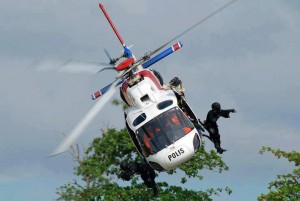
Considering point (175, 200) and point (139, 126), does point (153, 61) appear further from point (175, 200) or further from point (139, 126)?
point (175, 200)

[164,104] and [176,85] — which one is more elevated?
[176,85]

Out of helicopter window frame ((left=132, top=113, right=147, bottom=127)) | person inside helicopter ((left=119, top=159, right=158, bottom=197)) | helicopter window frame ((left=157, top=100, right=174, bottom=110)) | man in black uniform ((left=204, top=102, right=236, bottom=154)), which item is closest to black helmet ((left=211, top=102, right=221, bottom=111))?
man in black uniform ((left=204, top=102, right=236, bottom=154))

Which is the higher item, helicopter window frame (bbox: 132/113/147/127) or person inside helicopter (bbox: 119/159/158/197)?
helicopter window frame (bbox: 132/113/147/127)

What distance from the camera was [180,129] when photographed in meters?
29.3

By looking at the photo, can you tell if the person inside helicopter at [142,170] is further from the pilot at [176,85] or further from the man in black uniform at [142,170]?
the pilot at [176,85]

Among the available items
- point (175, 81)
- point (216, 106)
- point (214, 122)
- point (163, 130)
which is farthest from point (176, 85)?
point (163, 130)

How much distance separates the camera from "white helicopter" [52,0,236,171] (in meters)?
29.0

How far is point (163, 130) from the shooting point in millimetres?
29203

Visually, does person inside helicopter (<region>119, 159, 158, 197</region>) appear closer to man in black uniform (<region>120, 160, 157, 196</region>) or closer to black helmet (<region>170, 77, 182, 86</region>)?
man in black uniform (<region>120, 160, 157, 196</region>)

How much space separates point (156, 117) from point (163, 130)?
2.03ft

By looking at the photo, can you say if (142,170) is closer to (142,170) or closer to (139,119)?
(142,170)

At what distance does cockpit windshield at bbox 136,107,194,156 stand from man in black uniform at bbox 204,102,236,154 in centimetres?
115

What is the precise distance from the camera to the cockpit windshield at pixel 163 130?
95.6ft

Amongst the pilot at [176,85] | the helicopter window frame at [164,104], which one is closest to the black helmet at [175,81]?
the pilot at [176,85]
